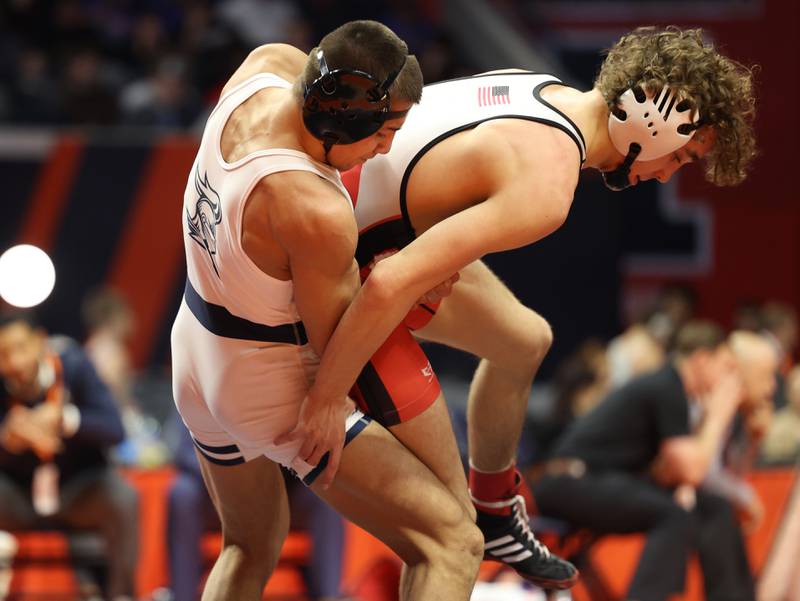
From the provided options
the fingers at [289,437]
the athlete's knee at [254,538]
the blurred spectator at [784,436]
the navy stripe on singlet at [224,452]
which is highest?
the fingers at [289,437]

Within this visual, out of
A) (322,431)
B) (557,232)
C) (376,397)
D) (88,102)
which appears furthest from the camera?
Result: (88,102)

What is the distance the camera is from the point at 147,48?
37.8 feet

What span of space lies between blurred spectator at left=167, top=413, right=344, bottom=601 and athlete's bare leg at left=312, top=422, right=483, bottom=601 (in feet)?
9.57

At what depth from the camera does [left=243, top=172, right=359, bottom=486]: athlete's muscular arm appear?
3053mm

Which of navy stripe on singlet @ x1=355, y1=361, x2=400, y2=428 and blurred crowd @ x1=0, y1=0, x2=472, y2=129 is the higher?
blurred crowd @ x1=0, y1=0, x2=472, y2=129

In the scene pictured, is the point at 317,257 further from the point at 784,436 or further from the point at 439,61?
the point at 439,61

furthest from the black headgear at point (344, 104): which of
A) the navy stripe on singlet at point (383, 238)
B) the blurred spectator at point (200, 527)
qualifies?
the blurred spectator at point (200, 527)

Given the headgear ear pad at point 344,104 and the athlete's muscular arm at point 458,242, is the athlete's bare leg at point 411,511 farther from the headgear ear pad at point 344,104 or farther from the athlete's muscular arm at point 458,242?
the headgear ear pad at point 344,104

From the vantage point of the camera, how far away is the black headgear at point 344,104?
3105 millimetres

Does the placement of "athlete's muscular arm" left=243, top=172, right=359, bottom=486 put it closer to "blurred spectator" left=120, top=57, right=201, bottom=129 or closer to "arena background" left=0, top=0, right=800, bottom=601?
"arena background" left=0, top=0, right=800, bottom=601

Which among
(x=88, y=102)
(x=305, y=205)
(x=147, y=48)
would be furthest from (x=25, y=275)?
(x=305, y=205)

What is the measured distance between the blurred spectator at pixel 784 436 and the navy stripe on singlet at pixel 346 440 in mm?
5293

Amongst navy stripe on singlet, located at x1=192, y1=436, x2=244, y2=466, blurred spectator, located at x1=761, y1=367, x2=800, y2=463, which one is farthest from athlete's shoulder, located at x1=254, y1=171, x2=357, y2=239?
blurred spectator, located at x1=761, y1=367, x2=800, y2=463

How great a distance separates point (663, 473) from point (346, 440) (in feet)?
11.0
